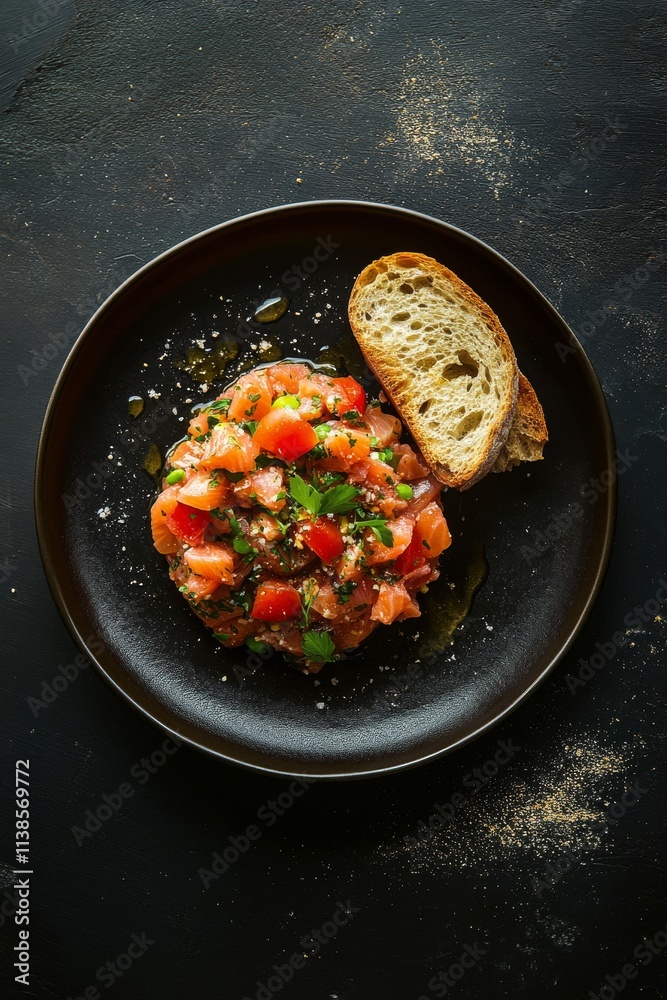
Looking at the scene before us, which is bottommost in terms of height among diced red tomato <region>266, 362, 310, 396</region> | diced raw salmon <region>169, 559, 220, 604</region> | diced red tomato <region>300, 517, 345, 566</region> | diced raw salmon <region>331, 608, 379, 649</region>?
diced raw salmon <region>331, 608, 379, 649</region>

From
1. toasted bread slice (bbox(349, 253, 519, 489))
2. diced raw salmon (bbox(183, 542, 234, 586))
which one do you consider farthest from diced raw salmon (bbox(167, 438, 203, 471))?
toasted bread slice (bbox(349, 253, 519, 489))

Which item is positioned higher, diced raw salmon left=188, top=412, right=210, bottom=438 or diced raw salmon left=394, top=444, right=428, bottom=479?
diced raw salmon left=188, top=412, right=210, bottom=438

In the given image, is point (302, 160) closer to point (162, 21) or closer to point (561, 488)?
point (162, 21)

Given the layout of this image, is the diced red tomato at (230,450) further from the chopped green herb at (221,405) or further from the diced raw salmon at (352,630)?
the diced raw salmon at (352,630)

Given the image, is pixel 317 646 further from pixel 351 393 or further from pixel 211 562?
pixel 351 393

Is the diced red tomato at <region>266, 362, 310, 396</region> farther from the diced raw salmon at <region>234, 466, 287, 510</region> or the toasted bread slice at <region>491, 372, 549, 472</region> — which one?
the toasted bread slice at <region>491, 372, 549, 472</region>

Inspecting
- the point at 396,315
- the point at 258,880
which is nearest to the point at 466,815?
the point at 258,880
